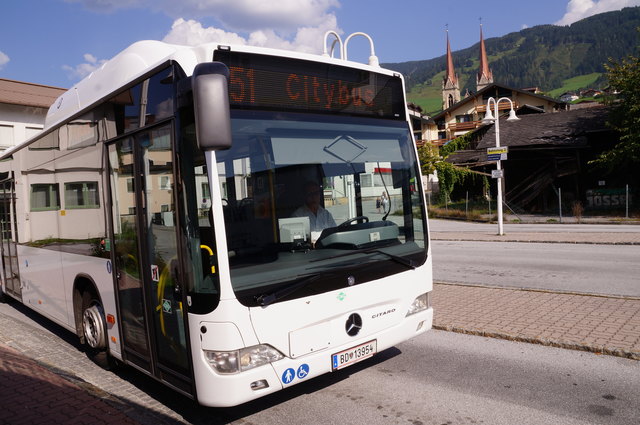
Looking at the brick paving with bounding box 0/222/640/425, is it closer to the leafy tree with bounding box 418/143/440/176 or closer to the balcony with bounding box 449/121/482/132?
the leafy tree with bounding box 418/143/440/176

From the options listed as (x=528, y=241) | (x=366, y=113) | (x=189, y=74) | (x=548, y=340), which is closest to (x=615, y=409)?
(x=548, y=340)

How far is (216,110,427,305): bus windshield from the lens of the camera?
4188 millimetres

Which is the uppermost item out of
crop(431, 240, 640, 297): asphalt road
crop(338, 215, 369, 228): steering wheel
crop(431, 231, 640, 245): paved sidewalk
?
crop(338, 215, 369, 228): steering wheel

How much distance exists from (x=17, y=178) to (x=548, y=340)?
7.95 meters

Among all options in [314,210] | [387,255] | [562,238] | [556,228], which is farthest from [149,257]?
[556,228]

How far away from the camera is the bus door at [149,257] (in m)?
4.31

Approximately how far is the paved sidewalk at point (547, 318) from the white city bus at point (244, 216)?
1907 millimetres

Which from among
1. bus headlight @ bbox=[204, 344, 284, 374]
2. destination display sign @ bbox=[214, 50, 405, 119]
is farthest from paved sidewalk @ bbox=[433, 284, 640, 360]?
bus headlight @ bbox=[204, 344, 284, 374]

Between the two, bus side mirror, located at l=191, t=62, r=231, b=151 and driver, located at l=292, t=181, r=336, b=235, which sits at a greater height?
bus side mirror, located at l=191, t=62, r=231, b=151

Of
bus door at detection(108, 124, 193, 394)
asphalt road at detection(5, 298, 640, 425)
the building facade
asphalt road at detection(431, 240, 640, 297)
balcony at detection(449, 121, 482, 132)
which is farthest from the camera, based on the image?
balcony at detection(449, 121, 482, 132)

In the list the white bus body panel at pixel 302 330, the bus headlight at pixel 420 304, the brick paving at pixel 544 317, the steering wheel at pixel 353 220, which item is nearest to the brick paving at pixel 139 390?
the brick paving at pixel 544 317

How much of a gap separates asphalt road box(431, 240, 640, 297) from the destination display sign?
20.3ft

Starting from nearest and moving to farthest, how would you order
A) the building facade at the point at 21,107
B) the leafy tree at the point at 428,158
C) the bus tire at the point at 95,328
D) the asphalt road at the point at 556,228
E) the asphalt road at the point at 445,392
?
the asphalt road at the point at 445,392 → the bus tire at the point at 95,328 → the asphalt road at the point at 556,228 → the building facade at the point at 21,107 → the leafy tree at the point at 428,158

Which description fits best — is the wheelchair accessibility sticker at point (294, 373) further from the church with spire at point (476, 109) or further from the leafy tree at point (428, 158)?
the church with spire at point (476, 109)
